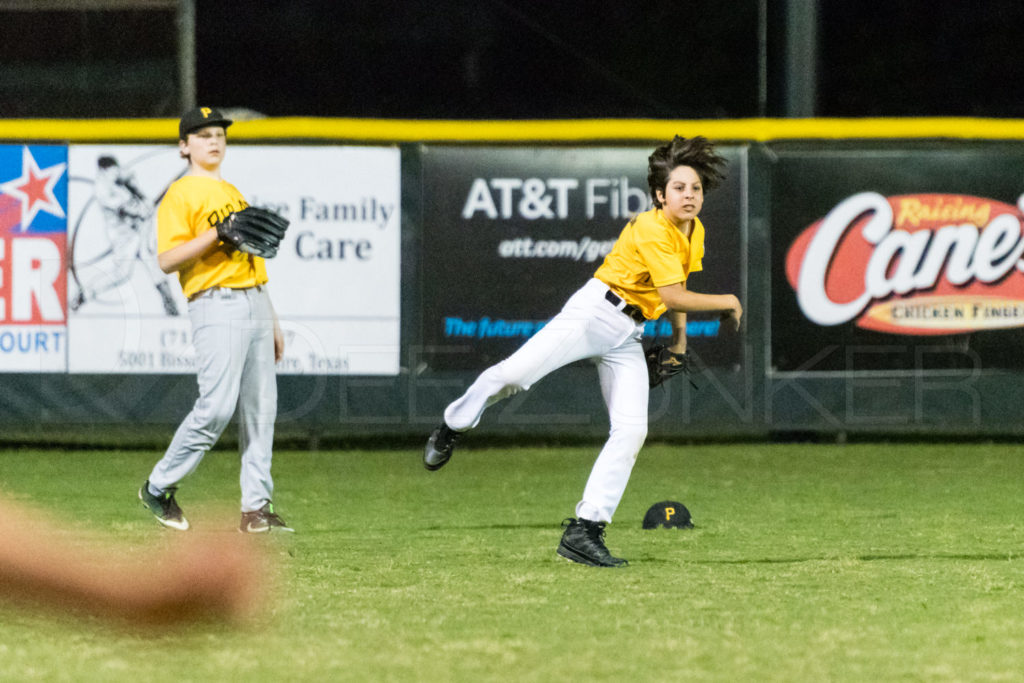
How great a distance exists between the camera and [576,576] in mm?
6270

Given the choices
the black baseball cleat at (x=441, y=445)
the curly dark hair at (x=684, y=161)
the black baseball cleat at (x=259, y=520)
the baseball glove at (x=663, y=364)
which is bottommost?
the black baseball cleat at (x=259, y=520)

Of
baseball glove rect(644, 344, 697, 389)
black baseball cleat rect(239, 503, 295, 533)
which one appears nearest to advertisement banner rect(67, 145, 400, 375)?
black baseball cleat rect(239, 503, 295, 533)

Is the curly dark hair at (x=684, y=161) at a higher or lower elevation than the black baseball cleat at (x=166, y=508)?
higher

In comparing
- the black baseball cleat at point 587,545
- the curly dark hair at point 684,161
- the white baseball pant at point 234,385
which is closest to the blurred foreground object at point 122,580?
the black baseball cleat at point 587,545

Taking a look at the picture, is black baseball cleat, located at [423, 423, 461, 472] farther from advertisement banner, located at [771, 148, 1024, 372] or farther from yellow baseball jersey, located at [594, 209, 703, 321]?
advertisement banner, located at [771, 148, 1024, 372]

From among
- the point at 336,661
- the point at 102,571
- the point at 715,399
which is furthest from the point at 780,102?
the point at 102,571

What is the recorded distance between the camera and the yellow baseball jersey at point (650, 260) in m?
6.56

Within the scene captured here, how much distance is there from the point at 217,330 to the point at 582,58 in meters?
15.0

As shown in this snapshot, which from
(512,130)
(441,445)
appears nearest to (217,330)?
(441,445)

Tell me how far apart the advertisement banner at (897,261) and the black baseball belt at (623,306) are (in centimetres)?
529

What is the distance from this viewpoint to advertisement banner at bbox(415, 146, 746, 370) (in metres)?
11.7

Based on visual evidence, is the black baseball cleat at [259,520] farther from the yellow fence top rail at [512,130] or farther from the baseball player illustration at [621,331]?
the yellow fence top rail at [512,130]

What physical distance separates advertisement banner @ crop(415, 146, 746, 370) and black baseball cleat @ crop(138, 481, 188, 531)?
4328 millimetres

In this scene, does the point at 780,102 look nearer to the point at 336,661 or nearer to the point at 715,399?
the point at 715,399
